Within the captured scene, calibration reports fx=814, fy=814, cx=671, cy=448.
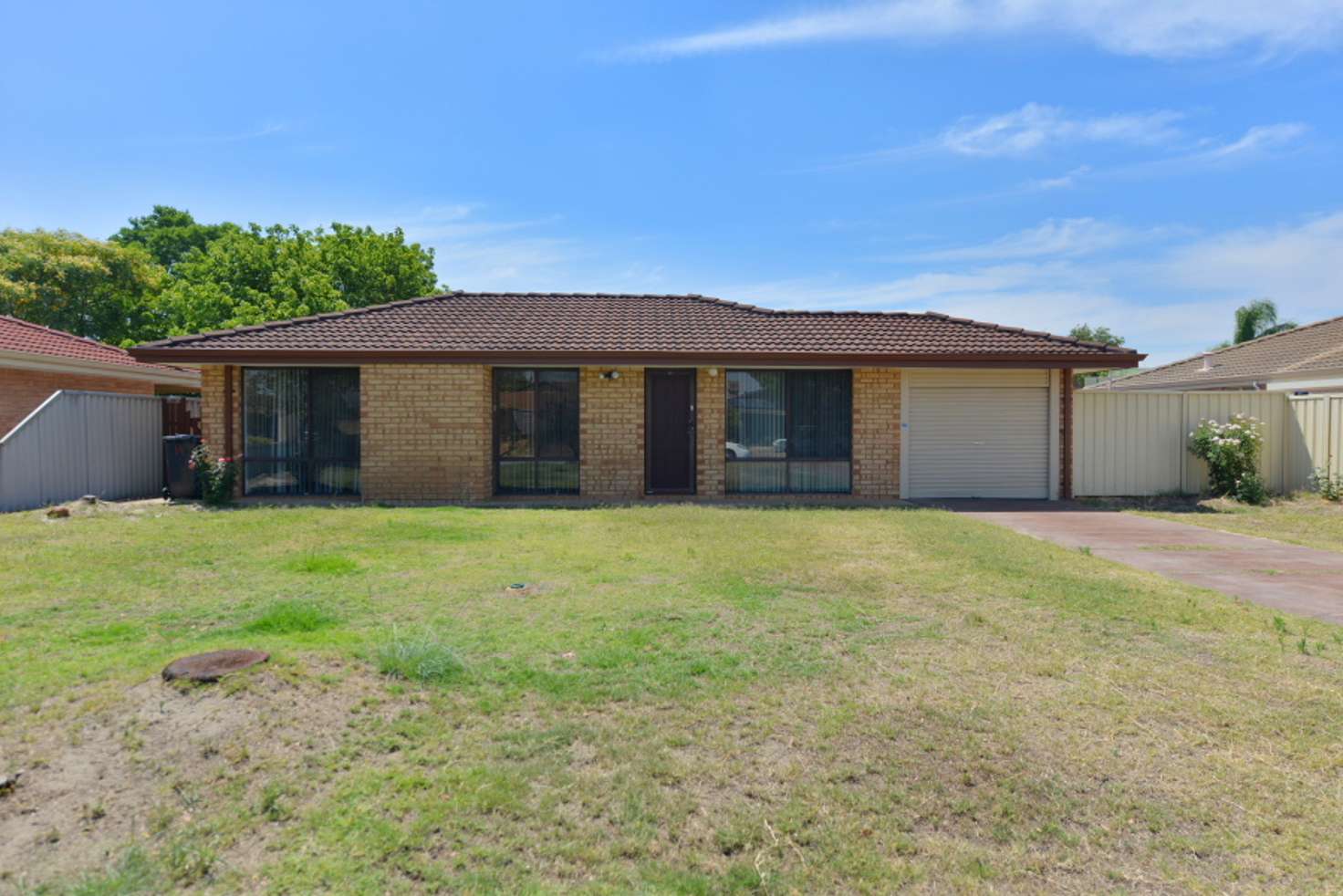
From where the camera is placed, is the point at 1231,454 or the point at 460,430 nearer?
the point at 460,430

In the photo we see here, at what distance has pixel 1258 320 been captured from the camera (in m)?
33.7

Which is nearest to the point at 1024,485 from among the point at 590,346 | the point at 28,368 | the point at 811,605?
the point at 590,346

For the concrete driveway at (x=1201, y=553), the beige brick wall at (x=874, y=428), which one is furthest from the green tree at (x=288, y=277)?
the concrete driveway at (x=1201, y=553)

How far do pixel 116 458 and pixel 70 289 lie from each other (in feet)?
75.3

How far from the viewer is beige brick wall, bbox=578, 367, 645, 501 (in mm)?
13875

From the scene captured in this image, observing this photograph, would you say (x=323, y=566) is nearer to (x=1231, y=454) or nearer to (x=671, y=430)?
(x=671, y=430)

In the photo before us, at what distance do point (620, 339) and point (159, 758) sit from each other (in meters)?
11.1

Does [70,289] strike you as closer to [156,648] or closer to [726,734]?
[156,648]

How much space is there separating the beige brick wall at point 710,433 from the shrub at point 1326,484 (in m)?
10.4

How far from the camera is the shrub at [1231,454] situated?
1415cm

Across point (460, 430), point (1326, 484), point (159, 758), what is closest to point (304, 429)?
point (460, 430)

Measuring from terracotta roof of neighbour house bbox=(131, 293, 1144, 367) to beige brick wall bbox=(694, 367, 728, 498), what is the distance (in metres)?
0.76

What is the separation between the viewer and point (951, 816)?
10.3ft

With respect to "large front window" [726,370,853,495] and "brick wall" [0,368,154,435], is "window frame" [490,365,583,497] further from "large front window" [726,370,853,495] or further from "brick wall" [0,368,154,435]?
"brick wall" [0,368,154,435]
